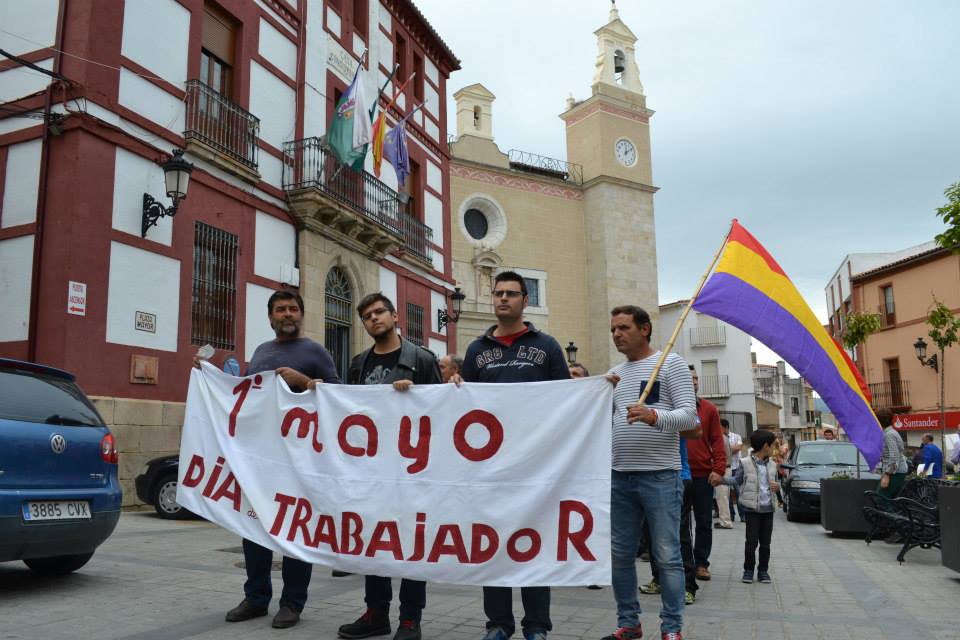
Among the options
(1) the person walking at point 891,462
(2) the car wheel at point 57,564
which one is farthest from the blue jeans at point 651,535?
(1) the person walking at point 891,462

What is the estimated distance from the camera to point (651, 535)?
4.54m

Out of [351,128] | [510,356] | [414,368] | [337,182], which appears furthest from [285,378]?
[337,182]

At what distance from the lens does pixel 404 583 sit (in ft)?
15.0

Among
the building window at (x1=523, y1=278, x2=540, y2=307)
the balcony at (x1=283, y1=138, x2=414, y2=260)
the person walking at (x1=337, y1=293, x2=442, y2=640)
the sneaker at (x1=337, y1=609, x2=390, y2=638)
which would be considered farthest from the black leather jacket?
the building window at (x1=523, y1=278, x2=540, y2=307)

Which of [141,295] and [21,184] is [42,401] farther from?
→ [21,184]

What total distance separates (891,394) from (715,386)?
15.8 metres

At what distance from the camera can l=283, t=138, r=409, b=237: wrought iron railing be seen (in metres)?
15.9

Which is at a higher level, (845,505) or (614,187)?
(614,187)

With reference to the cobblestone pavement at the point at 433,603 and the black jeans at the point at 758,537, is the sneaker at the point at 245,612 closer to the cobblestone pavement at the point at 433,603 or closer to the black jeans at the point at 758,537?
the cobblestone pavement at the point at 433,603

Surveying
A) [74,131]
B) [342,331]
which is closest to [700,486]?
[74,131]

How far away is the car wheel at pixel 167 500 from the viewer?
10.4 metres

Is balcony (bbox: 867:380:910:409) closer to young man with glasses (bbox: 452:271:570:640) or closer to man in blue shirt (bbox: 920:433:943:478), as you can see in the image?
man in blue shirt (bbox: 920:433:943:478)

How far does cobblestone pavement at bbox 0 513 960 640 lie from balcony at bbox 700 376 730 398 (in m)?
43.8

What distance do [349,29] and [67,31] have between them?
330 inches
